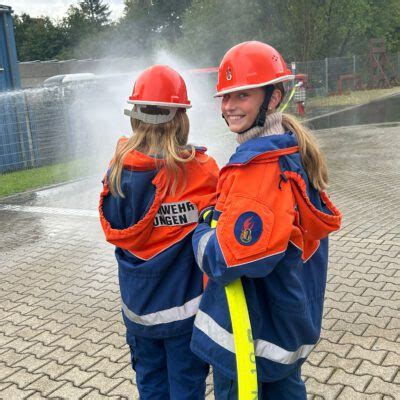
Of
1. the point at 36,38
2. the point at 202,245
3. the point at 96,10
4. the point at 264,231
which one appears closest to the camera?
the point at 264,231

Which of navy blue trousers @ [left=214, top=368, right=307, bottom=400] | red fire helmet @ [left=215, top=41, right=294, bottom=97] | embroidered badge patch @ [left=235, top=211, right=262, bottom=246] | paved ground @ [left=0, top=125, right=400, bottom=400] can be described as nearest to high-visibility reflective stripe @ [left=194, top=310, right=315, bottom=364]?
navy blue trousers @ [left=214, top=368, right=307, bottom=400]

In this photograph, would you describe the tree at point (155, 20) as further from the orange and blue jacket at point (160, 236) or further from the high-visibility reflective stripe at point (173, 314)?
the high-visibility reflective stripe at point (173, 314)

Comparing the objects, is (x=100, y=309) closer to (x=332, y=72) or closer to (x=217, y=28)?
(x=332, y=72)

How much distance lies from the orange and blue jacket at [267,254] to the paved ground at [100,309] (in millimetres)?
1324

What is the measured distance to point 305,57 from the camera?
92.9 feet

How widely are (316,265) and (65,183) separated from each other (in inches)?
336

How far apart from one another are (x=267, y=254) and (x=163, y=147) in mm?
815

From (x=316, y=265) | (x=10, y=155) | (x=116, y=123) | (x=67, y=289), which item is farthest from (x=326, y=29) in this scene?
(x=316, y=265)

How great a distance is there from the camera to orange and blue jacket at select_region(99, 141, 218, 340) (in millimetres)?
2393

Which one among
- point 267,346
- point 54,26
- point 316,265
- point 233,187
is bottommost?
point 267,346

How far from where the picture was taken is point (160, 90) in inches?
95.3

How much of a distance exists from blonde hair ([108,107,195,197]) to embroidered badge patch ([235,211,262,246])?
0.63 meters

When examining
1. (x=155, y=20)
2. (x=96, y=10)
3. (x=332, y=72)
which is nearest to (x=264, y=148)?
(x=332, y=72)

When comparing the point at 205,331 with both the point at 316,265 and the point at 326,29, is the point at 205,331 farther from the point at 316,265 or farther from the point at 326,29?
the point at 326,29
